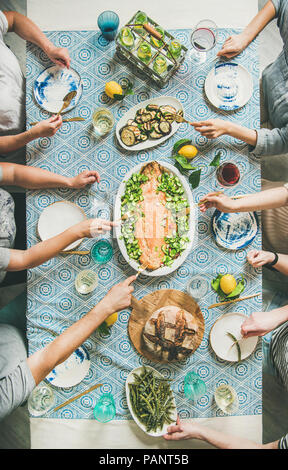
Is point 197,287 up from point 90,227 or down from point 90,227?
down

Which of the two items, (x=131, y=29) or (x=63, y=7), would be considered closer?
(x=131, y=29)

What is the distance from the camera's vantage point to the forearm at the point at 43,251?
5.51 feet

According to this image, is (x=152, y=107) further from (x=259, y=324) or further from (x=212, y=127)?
(x=259, y=324)

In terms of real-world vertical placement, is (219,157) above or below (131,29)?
below

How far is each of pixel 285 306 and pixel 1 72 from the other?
198 cm

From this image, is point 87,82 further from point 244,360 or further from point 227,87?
point 244,360

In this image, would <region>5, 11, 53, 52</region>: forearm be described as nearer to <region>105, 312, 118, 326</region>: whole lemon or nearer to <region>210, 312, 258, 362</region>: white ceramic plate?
<region>105, 312, 118, 326</region>: whole lemon

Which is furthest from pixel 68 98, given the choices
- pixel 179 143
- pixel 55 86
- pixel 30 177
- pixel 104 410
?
pixel 104 410

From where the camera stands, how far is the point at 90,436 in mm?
1809

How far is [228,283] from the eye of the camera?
5.77ft

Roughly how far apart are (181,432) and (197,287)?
2.53ft

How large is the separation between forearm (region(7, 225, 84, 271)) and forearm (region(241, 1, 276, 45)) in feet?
4.51

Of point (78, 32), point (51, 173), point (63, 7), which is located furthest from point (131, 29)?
point (51, 173)

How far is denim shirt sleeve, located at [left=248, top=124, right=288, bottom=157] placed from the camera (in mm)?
1771
